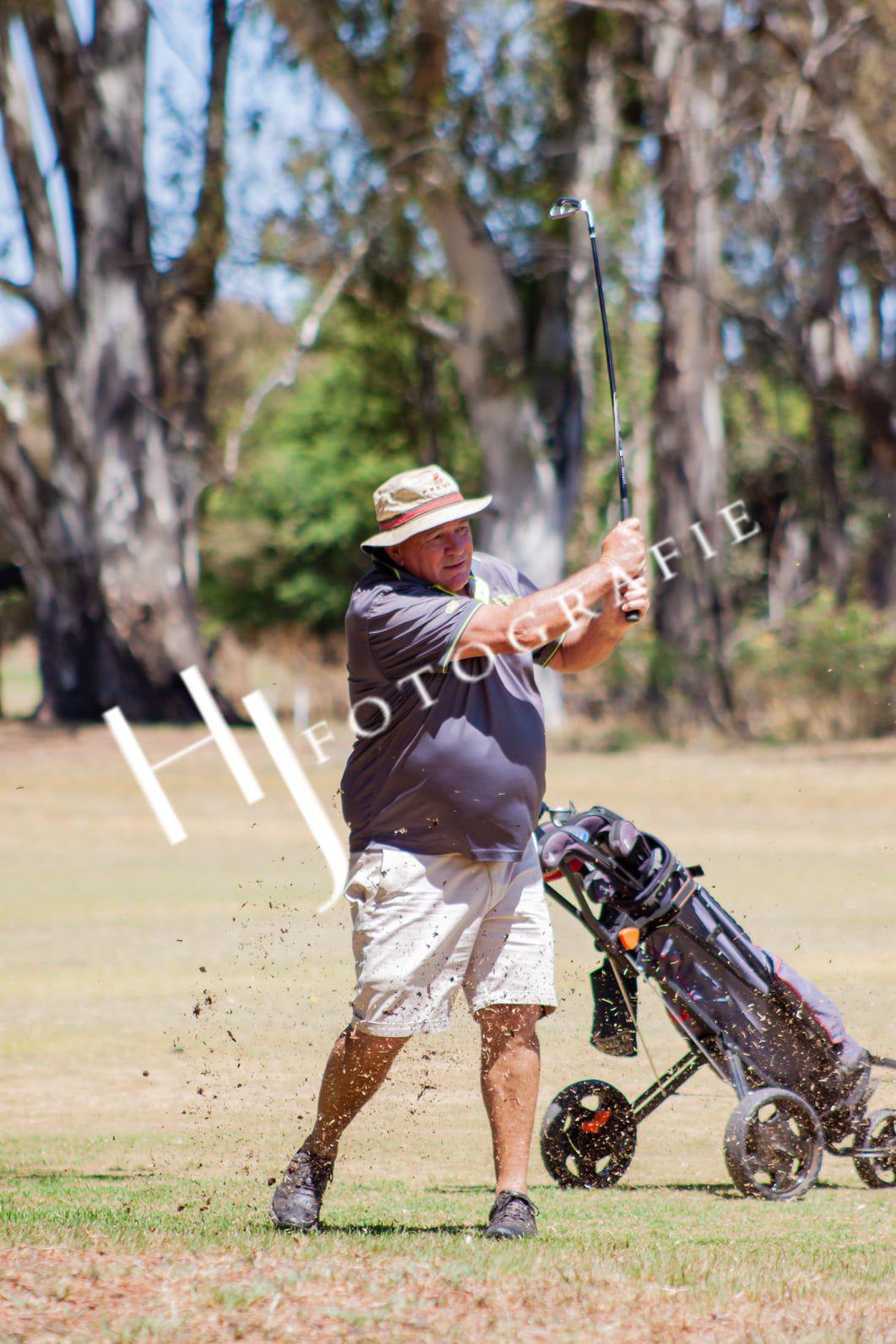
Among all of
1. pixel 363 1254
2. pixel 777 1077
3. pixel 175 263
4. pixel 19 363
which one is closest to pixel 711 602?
pixel 175 263

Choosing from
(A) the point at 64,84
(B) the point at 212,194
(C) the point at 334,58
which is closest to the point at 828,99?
(C) the point at 334,58

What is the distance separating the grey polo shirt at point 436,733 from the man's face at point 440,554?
4 centimetres

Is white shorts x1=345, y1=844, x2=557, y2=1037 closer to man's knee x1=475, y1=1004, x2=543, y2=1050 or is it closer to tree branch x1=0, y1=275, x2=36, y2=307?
man's knee x1=475, y1=1004, x2=543, y2=1050

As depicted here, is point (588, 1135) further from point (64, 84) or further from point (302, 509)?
point (302, 509)

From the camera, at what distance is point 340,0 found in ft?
87.5

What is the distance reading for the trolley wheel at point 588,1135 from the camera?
19.7 feet

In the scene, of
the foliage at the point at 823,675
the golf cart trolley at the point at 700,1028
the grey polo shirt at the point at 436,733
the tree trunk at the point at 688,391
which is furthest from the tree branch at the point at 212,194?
the grey polo shirt at the point at 436,733

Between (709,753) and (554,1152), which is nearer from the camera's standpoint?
(554,1152)

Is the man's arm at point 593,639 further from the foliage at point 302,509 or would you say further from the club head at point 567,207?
the foliage at point 302,509

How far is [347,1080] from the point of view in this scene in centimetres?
512

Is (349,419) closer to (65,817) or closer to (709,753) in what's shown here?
(709,753)

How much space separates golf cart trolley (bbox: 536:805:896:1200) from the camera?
18.9ft

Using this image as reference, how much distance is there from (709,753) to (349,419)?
2659 centimetres

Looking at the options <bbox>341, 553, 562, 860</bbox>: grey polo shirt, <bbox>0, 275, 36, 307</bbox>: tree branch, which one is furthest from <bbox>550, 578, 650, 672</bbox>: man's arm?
<bbox>0, 275, 36, 307</bbox>: tree branch
